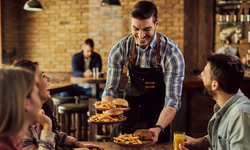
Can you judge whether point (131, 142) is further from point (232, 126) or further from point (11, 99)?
point (11, 99)

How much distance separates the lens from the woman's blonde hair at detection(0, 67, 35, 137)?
36.0 inches

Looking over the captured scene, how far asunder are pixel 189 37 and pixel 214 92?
451cm

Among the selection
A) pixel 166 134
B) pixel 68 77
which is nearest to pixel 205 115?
pixel 166 134

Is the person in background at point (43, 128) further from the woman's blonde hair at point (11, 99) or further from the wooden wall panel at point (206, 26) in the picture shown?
the wooden wall panel at point (206, 26)

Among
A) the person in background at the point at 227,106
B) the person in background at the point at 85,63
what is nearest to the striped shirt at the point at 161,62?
the person in background at the point at 227,106

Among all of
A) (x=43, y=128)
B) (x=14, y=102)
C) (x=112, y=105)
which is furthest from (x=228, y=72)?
(x=14, y=102)

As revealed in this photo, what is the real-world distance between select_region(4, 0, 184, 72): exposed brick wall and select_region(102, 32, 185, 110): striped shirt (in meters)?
4.27

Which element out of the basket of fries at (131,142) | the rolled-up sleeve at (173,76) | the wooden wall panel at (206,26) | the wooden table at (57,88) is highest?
the wooden wall panel at (206,26)

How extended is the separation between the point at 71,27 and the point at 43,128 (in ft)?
18.7

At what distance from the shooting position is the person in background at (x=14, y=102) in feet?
3.01

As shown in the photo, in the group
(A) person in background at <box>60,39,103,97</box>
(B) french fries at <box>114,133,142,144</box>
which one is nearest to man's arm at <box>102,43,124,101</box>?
(B) french fries at <box>114,133,142,144</box>

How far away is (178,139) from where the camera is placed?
1851mm

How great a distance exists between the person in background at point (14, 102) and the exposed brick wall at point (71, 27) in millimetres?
5731

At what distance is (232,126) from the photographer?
1.51 m
